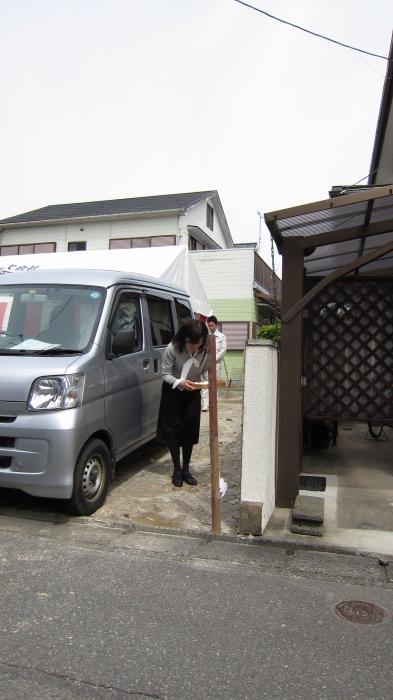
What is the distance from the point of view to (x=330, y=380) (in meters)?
5.77

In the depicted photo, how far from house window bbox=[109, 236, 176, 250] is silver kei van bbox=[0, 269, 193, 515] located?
15.4 m

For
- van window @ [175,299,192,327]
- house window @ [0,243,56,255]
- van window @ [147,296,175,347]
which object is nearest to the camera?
van window @ [147,296,175,347]

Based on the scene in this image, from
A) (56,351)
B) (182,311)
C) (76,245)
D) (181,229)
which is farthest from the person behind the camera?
(76,245)

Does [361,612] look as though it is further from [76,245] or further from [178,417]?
[76,245]

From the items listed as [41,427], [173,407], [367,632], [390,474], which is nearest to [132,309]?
[173,407]

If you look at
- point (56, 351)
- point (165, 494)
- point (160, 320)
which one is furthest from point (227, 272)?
point (56, 351)

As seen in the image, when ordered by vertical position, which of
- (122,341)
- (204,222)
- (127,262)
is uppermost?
(204,222)

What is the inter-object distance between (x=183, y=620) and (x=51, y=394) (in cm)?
192

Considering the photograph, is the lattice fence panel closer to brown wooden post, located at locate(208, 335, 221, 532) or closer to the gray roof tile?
brown wooden post, located at locate(208, 335, 221, 532)

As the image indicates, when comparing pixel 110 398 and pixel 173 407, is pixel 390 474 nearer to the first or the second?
pixel 173 407

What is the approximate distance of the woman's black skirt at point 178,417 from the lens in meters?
5.19

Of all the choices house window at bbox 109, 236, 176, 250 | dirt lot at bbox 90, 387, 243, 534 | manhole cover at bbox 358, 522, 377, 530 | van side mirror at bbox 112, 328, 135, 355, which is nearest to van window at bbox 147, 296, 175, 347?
van side mirror at bbox 112, 328, 135, 355

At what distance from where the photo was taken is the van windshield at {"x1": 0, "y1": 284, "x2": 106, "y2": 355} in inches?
175

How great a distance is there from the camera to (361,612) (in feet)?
9.62
